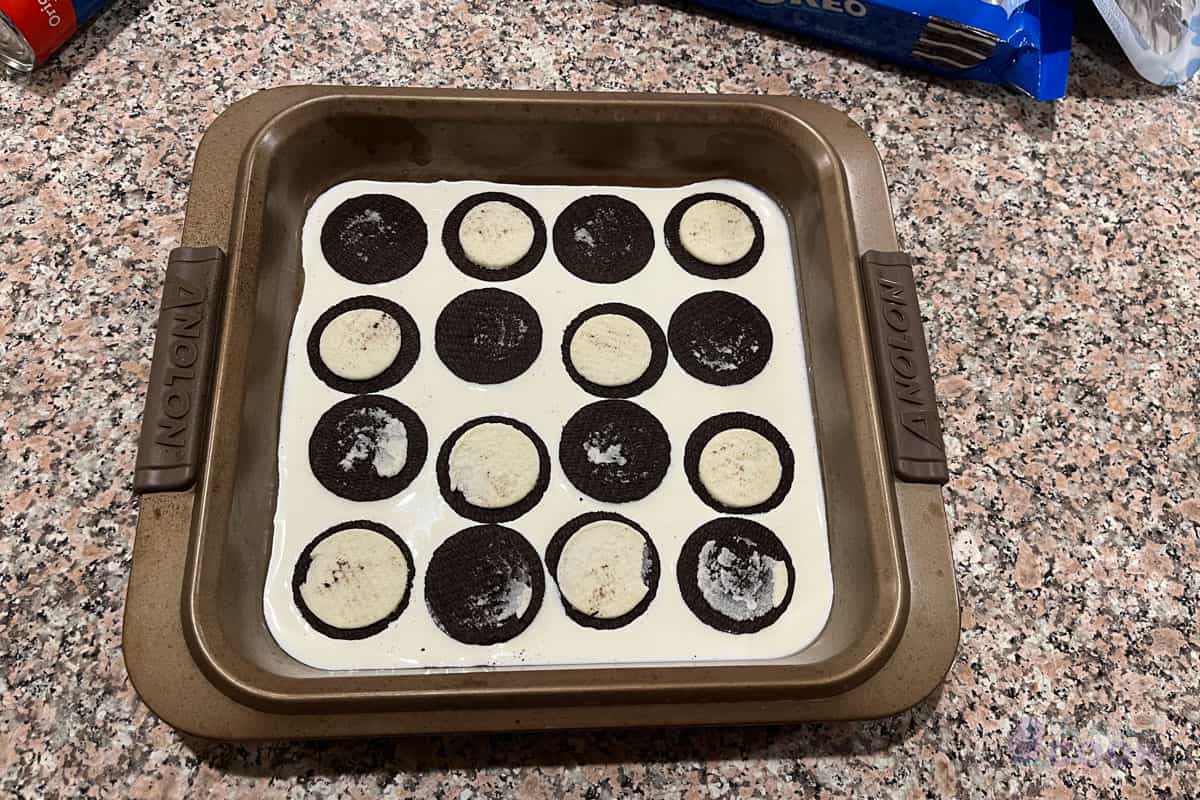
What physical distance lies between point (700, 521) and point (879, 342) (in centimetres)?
22

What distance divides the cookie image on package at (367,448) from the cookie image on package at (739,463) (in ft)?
0.83

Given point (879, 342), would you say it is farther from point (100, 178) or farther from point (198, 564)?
point (100, 178)

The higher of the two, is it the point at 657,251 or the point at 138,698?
the point at 657,251

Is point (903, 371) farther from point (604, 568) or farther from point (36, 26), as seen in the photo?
point (36, 26)

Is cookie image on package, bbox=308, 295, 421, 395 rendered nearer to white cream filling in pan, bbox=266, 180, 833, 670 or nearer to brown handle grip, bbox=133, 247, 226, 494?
white cream filling in pan, bbox=266, 180, 833, 670

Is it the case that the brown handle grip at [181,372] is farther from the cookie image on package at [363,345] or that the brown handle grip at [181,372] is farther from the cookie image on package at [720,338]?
the cookie image on package at [720,338]

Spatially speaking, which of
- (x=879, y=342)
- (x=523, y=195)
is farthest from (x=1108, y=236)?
(x=523, y=195)

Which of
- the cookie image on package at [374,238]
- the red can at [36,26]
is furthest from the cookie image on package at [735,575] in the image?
the red can at [36,26]

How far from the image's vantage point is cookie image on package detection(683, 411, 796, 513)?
781 millimetres

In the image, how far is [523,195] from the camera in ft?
2.95

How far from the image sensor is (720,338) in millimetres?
845

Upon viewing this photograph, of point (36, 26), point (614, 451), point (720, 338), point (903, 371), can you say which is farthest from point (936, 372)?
point (36, 26)

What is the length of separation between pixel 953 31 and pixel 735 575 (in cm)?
59

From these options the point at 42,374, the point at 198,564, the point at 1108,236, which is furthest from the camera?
the point at 1108,236
